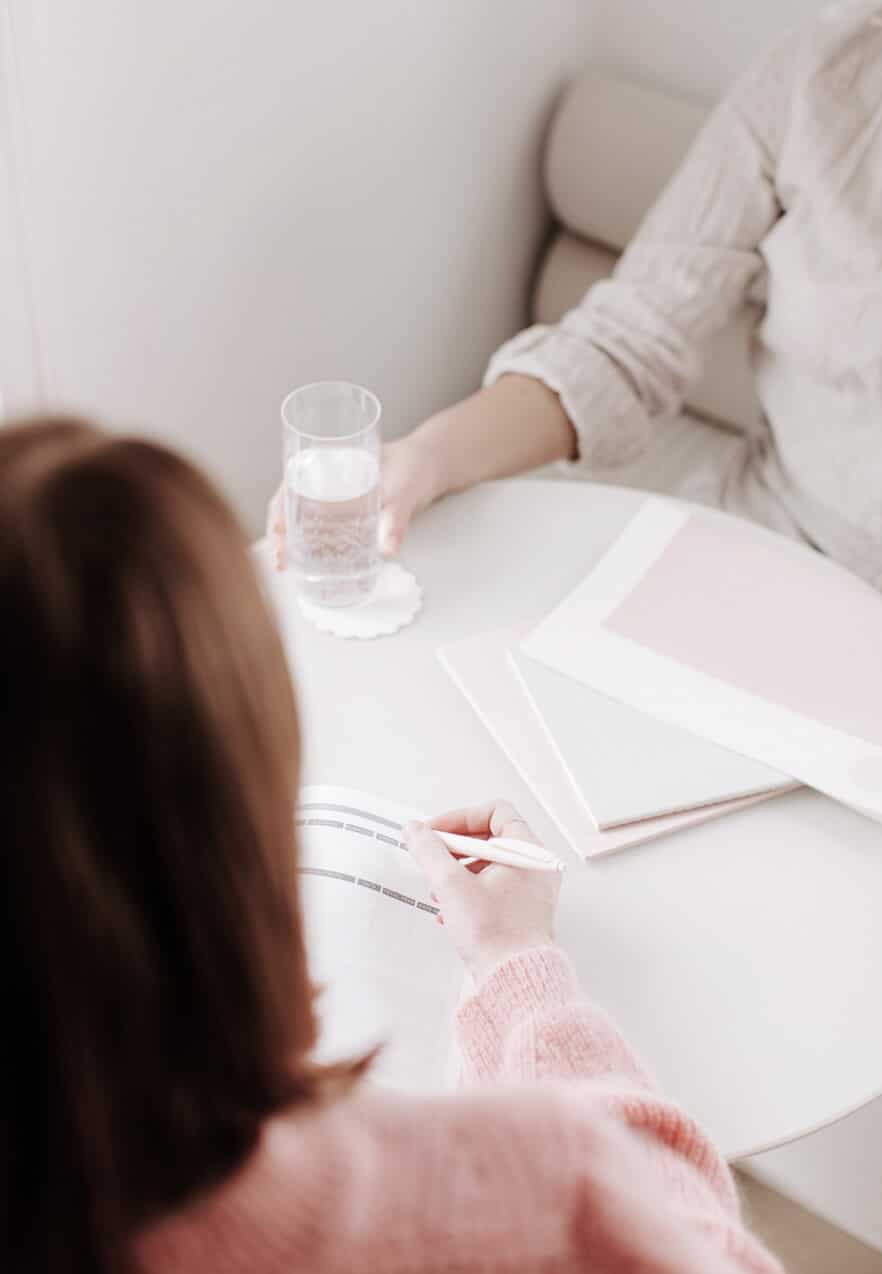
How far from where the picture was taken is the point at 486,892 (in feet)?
2.55

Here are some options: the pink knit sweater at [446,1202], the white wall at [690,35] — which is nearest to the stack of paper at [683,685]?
the pink knit sweater at [446,1202]

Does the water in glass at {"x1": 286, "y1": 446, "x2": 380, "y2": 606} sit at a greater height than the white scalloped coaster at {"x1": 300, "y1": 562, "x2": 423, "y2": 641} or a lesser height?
greater

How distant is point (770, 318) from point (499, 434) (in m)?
0.31

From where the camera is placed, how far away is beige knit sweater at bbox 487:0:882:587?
46.3 inches

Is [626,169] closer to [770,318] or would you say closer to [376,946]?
[770,318]

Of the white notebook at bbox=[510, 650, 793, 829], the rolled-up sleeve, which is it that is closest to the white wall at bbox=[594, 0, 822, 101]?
the rolled-up sleeve

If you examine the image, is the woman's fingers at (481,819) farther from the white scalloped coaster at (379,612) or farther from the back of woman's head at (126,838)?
the back of woman's head at (126,838)

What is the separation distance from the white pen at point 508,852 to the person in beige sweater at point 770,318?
1.35 ft

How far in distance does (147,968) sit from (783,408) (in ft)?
3.51

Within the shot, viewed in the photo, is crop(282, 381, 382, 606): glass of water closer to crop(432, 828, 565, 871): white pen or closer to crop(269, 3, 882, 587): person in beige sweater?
crop(269, 3, 882, 587): person in beige sweater

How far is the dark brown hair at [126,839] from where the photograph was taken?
0.36 m

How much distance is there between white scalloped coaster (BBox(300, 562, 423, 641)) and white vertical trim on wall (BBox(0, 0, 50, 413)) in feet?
0.91

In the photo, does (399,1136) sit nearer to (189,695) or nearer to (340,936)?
(189,695)

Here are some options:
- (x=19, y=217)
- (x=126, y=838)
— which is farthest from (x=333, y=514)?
(x=126, y=838)
